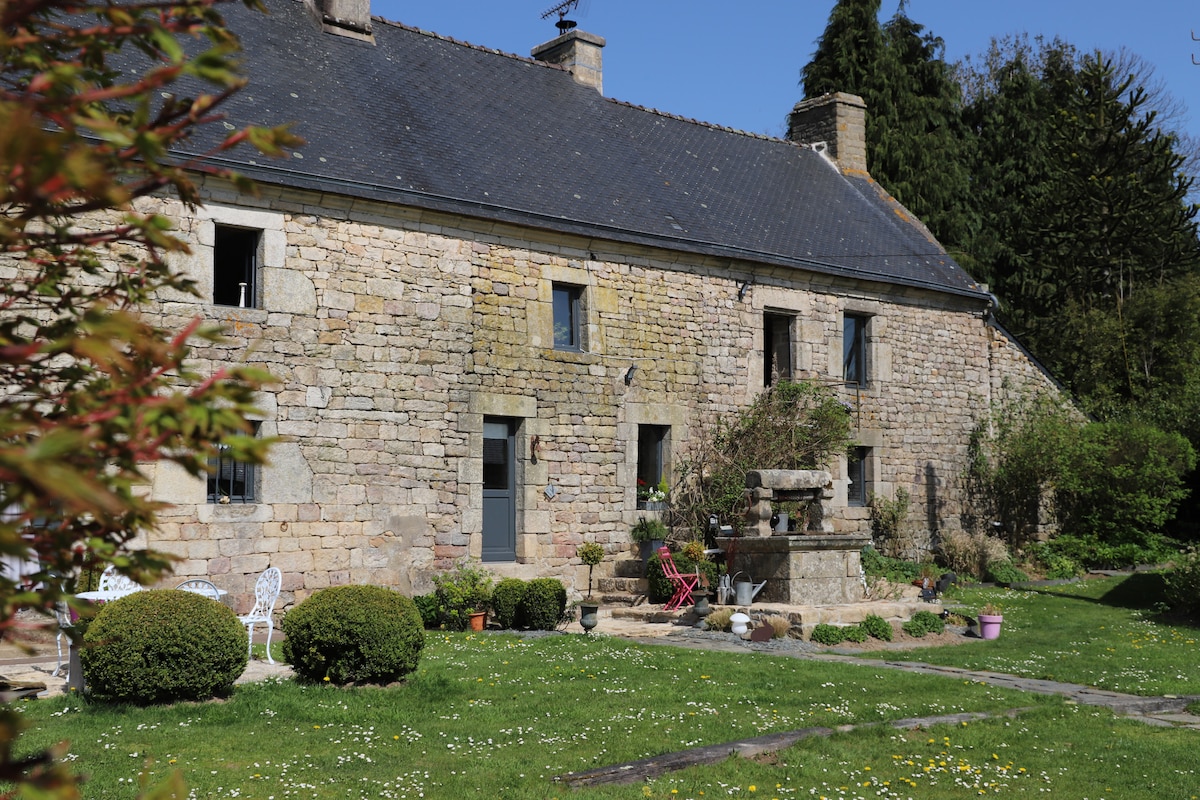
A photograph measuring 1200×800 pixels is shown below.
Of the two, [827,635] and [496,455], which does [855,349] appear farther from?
[827,635]

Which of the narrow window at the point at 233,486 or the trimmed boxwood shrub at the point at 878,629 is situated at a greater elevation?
the narrow window at the point at 233,486

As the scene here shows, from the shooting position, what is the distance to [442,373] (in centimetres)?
1356

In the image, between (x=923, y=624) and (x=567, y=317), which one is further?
(x=567, y=317)

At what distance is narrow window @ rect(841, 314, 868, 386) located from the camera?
59.5 feet

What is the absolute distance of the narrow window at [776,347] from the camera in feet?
56.6

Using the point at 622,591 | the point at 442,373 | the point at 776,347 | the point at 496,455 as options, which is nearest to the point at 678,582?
Result: the point at 622,591

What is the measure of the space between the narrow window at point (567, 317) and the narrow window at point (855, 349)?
16.4 feet

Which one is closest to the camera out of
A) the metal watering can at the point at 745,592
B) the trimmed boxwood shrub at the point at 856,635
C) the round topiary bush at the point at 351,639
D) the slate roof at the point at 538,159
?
the round topiary bush at the point at 351,639

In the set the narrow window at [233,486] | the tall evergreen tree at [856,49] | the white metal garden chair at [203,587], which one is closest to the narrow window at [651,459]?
the narrow window at [233,486]

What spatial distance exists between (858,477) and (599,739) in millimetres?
12387

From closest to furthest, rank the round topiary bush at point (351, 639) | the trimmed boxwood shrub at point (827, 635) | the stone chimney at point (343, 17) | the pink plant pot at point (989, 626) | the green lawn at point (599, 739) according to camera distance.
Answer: the green lawn at point (599, 739), the round topiary bush at point (351, 639), the trimmed boxwood shrub at point (827, 635), the pink plant pot at point (989, 626), the stone chimney at point (343, 17)

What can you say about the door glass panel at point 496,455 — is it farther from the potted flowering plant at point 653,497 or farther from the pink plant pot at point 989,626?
the pink plant pot at point 989,626

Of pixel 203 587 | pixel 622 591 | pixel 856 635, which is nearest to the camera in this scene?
pixel 203 587

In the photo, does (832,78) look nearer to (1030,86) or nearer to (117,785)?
(1030,86)
